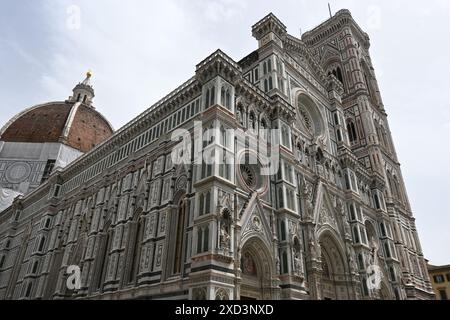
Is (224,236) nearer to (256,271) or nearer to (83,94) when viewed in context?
(256,271)

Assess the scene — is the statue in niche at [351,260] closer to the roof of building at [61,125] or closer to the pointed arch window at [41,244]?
the pointed arch window at [41,244]

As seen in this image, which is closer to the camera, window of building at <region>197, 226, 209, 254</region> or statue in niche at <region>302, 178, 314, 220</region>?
window of building at <region>197, 226, 209, 254</region>

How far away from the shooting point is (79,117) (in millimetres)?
68062

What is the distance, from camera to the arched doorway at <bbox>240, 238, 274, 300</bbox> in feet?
57.5

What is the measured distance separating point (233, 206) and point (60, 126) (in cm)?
5640

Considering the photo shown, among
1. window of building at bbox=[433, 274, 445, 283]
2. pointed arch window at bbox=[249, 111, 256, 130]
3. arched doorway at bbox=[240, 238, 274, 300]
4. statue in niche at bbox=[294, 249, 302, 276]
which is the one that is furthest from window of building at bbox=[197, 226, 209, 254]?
window of building at bbox=[433, 274, 445, 283]

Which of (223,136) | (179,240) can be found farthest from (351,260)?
(223,136)

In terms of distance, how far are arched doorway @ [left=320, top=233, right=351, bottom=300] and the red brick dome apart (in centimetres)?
4758

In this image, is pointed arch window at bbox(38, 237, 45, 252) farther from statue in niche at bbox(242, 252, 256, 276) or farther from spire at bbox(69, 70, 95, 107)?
spire at bbox(69, 70, 95, 107)

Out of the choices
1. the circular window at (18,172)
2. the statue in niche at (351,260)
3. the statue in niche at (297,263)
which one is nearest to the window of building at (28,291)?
the statue in niche at (297,263)
